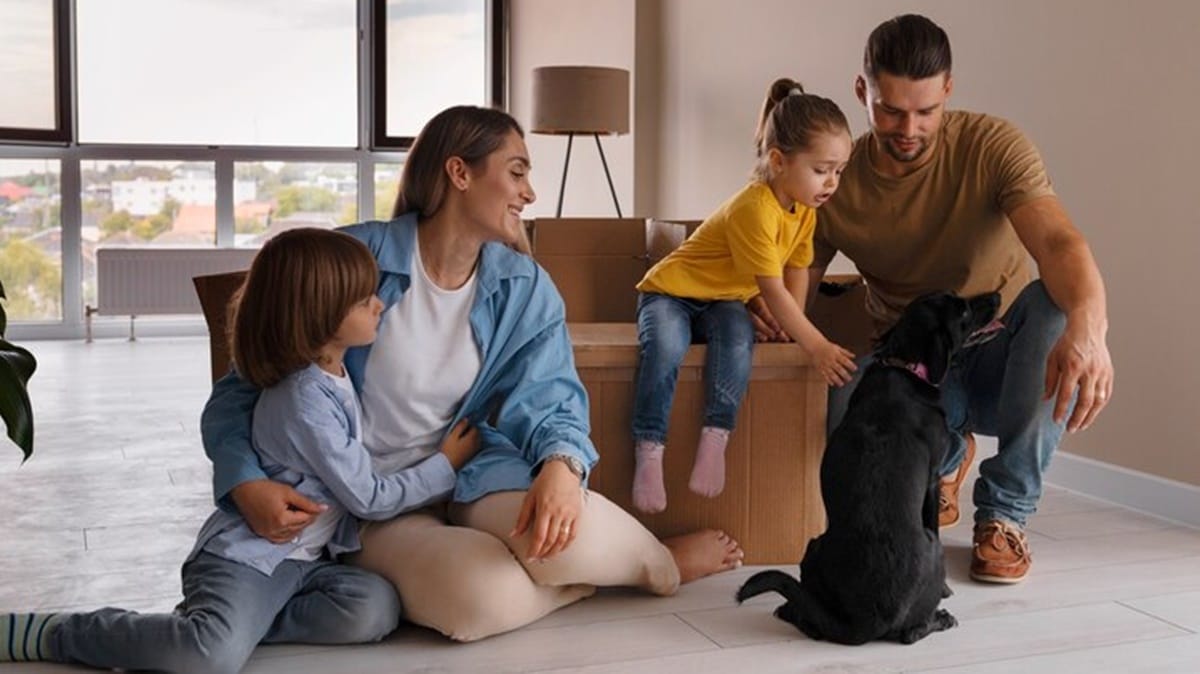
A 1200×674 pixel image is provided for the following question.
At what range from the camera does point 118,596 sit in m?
2.35

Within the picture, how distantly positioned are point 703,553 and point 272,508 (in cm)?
85

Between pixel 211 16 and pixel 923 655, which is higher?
pixel 211 16

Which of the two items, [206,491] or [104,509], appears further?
[206,491]

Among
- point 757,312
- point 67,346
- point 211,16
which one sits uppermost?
point 211,16

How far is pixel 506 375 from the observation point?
7.41ft

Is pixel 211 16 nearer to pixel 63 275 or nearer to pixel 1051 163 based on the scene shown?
pixel 63 275

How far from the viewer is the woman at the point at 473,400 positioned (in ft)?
6.84

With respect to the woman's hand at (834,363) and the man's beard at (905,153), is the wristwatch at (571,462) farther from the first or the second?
the man's beard at (905,153)

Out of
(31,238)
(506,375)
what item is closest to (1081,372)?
(506,375)

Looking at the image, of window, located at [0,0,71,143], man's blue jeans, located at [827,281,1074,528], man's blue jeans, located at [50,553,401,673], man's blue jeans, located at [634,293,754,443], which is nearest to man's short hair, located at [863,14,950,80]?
man's blue jeans, located at [827,281,1074,528]

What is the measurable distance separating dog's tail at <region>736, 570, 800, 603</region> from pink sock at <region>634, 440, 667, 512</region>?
407 millimetres

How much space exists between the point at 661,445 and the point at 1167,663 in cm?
93

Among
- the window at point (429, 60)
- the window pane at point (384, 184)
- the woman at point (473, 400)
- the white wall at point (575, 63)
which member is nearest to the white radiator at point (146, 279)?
the window pane at point (384, 184)

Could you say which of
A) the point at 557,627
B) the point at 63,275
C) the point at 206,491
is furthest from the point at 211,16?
the point at 557,627
